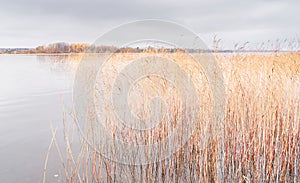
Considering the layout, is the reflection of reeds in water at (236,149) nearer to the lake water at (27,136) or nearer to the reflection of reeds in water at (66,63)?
the lake water at (27,136)

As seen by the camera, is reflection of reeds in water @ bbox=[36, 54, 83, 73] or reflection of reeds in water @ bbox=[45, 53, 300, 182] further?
reflection of reeds in water @ bbox=[36, 54, 83, 73]

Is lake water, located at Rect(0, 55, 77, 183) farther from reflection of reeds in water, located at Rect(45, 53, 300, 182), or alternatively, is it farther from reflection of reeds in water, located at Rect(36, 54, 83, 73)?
reflection of reeds in water, located at Rect(36, 54, 83, 73)

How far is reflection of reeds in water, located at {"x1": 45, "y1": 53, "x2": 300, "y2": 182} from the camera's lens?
108 inches

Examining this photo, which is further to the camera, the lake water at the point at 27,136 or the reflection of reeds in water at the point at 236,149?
the lake water at the point at 27,136

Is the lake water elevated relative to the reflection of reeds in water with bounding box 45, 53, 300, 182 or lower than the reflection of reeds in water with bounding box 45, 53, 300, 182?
lower

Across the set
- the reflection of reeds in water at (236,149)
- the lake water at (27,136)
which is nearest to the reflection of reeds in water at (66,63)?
the lake water at (27,136)

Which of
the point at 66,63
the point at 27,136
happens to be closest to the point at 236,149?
the point at 27,136

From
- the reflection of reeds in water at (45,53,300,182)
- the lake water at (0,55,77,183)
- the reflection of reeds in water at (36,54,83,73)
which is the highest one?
the reflection of reeds in water at (36,54,83,73)

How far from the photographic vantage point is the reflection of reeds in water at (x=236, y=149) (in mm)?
2756

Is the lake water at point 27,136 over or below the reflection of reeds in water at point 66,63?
below

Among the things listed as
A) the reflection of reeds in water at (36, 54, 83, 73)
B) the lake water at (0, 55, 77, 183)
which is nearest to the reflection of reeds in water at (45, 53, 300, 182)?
the lake water at (0, 55, 77, 183)

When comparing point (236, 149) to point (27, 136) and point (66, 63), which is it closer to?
point (27, 136)

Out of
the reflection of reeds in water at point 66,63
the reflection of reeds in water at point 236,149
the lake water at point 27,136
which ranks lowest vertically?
the lake water at point 27,136

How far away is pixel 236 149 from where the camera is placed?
3.08 m
